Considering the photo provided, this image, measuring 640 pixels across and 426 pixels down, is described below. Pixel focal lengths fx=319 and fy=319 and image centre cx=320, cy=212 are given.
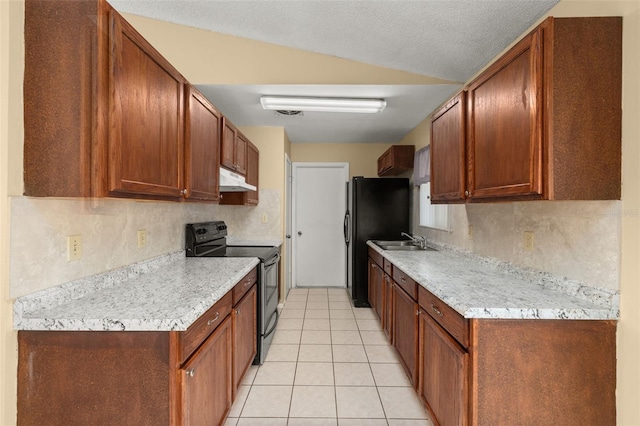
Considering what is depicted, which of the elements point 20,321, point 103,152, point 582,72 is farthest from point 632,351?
point 20,321

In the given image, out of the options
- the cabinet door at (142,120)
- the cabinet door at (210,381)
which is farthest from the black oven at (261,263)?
the cabinet door at (142,120)

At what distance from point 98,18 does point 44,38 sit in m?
0.24

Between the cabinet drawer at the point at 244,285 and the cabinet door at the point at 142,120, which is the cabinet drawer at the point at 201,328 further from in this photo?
the cabinet door at the point at 142,120

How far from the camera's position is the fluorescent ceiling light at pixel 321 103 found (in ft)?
9.50

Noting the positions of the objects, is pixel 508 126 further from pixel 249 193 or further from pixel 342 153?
pixel 342 153

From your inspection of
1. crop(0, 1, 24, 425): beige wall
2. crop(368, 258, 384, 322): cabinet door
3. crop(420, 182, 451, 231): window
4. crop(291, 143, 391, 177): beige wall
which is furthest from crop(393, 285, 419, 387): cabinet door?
crop(291, 143, 391, 177): beige wall

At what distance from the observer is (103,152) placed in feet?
4.08

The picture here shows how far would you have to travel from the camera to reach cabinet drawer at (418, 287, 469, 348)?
1.44 m

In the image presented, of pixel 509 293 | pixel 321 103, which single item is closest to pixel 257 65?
pixel 321 103

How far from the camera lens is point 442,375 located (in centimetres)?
165

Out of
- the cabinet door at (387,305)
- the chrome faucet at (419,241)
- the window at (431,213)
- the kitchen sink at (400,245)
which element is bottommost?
the cabinet door at (387,305)

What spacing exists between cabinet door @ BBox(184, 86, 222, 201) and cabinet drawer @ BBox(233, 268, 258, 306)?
0.64m

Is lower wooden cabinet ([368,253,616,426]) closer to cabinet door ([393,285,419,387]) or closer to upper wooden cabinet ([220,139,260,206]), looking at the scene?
cabinet door ([393,285,419,387])

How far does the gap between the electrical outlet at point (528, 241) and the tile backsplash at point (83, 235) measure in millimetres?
2387
